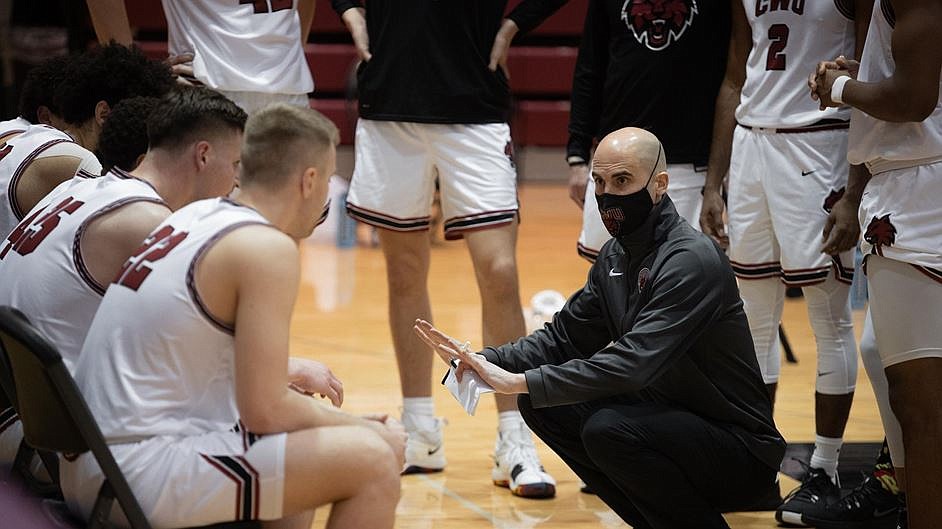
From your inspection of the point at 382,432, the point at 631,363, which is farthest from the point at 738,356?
the point at 382,432

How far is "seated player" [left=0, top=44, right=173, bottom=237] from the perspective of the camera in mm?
3525

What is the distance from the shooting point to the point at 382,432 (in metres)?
2.72

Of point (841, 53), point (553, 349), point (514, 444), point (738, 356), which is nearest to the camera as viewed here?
A: point (738, 356)

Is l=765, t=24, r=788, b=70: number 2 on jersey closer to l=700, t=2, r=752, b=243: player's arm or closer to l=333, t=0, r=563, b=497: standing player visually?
l=700, t=2, r=752, b=243: player's arm

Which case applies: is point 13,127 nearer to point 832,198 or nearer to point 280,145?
point 280,145

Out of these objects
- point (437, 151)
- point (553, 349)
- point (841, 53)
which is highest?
point (841, 53)

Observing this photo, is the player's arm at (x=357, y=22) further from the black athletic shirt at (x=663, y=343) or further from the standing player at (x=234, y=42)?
the black athletic shirt at (x=663, y=343)

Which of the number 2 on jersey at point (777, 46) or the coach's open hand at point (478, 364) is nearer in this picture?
the coach's open hand at point (478, 364)

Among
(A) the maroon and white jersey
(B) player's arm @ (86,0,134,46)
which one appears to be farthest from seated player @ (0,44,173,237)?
(B) player's arm @ (86,0,134,46)

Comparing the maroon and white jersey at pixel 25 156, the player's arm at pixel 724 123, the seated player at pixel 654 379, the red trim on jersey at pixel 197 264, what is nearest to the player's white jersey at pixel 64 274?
the red trim on jersey at pixel 197 264

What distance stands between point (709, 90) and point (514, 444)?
56.5 inches

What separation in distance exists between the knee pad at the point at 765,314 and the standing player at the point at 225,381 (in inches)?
79.6

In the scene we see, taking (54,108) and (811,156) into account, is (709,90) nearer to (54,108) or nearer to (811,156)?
(811,156)

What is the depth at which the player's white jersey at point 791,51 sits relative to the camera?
4.02 m
